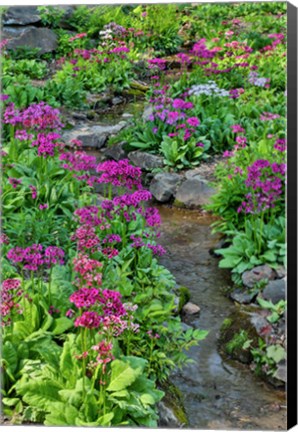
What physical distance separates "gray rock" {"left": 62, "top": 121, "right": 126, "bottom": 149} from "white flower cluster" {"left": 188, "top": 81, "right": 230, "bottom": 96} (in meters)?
0.41

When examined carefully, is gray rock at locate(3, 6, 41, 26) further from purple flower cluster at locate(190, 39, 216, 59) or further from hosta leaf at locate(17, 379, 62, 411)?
hosta leaf at locate(17, 379, 62, 411)

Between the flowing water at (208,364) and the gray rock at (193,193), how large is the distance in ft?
0.18

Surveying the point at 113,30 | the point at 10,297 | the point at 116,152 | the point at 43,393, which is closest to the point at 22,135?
the point at 116,152

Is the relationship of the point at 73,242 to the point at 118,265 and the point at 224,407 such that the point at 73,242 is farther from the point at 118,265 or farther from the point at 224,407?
the point at 224,407

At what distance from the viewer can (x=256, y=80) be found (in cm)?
417

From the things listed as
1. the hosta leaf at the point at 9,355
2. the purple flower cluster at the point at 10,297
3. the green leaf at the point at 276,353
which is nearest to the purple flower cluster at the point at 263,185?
the green leaf at the point at 276,353

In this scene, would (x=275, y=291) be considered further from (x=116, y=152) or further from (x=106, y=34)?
(x=106, y=34)

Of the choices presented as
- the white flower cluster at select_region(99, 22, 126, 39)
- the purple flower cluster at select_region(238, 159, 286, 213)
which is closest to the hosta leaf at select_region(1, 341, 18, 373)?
the purple flower cluster at select_region(238, 159, 286, 213)

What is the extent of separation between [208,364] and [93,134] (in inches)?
52.2

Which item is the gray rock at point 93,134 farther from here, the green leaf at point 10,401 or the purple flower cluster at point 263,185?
the green leaf at point 10,401

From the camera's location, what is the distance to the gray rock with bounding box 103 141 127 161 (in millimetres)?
4273

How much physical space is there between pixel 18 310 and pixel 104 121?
109 cm

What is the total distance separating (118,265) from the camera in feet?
13.9

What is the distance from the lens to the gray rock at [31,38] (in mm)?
4395
